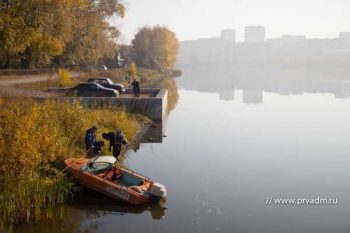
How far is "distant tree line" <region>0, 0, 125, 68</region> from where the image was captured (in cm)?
2273

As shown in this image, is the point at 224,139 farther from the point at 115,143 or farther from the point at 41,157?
the point at 41,157

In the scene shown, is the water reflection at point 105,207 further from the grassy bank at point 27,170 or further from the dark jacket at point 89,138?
the dark jacket at point 89,138

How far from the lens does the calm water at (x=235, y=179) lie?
12.2 metres

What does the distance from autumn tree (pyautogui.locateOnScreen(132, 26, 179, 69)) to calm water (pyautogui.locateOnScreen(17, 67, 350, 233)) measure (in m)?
59.9

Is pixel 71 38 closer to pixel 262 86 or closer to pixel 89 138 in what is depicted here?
pixel 89 138

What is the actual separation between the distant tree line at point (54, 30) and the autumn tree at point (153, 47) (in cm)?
3056

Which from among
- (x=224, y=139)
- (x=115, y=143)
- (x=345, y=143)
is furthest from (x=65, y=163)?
(x=345, y=143)

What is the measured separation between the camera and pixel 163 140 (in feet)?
78.5

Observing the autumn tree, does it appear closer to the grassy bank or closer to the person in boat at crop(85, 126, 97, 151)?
the person in boat at crop(85, 126, 97, 151)

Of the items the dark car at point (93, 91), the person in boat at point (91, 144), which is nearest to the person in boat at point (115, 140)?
the person in boat at point (91, 144)

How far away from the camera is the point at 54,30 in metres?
34.0

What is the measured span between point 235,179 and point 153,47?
76817 mm

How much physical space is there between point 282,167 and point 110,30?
1580 inches

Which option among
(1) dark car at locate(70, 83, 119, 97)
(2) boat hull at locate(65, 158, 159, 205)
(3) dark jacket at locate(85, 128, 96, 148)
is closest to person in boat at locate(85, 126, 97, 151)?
(3) dark jacket at locate(85, 128, 96, 148)
